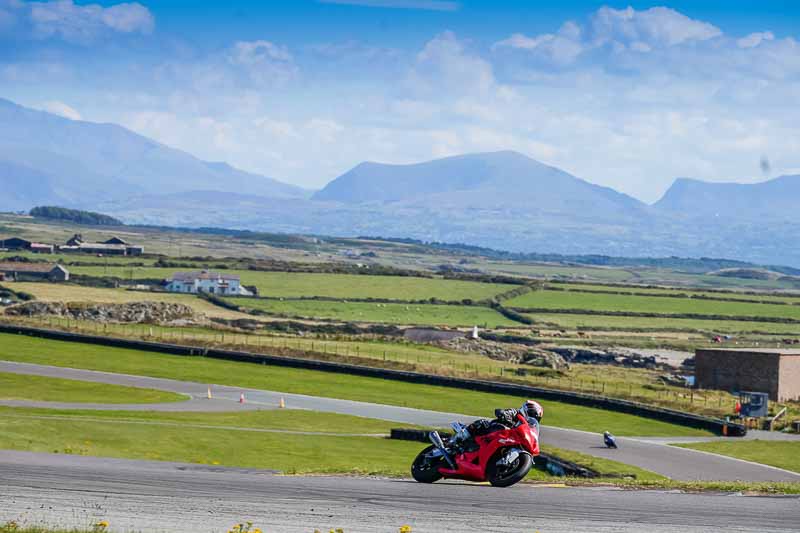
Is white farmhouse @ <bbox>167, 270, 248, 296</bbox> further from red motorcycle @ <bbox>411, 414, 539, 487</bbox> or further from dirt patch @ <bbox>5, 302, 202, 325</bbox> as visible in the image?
red motorcycle @ <bbox>411, 414, 539, 487</bbox>

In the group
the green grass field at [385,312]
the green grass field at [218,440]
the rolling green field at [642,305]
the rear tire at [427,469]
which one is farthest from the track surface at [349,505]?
the rolling green field at [642,305]

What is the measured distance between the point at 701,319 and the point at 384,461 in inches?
4818

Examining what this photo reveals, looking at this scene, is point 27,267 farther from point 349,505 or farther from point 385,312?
point 349,505

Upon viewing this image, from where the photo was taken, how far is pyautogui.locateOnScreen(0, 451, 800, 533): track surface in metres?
19.5

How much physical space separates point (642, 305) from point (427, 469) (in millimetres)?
150299

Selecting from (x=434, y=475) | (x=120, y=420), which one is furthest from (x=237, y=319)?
(x=434, y=475)

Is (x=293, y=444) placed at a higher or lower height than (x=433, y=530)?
lower

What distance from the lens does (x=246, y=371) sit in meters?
79.1

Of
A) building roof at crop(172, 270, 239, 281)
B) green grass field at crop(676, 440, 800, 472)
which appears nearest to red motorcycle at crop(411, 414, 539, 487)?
green grass field at crop(676, 440, 800, 472)

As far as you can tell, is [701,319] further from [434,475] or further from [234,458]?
[434,475]

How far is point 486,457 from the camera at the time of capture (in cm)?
2384

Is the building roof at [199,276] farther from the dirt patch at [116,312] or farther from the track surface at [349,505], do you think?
the track surface at [349,505]

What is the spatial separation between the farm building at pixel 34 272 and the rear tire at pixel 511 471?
140235 mm

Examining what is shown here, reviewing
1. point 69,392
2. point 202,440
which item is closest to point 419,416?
point 69,392
